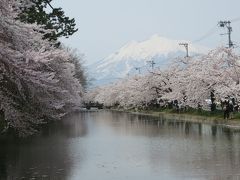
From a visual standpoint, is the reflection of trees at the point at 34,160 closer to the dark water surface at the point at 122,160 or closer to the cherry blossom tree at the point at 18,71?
the dark water surface at the point at 122,160

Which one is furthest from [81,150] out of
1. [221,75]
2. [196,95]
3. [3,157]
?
[196,95]

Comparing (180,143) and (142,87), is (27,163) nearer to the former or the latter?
(180,143)

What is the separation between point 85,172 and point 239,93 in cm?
2742

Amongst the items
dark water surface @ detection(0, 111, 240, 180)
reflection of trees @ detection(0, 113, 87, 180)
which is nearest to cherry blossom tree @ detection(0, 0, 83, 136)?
reflection of trees @ detection(0, 113, 87, 180)

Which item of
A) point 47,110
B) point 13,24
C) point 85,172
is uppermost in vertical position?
point 13,24

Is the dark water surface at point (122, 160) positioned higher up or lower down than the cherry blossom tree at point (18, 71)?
lower down

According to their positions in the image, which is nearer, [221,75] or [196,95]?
[221,75]

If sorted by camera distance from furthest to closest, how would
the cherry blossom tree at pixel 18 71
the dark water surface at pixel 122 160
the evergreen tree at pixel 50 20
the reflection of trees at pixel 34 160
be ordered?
the evergreen tree at pixel 50 20 → the cherry blossom tree at pixel 18 71 → the reflection of trees at pixel 34 160 → the dark water surface at pixel 122 160

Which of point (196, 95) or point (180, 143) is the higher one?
point (196, 95)

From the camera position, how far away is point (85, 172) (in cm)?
1488

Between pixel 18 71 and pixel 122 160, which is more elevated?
pixel 18 71

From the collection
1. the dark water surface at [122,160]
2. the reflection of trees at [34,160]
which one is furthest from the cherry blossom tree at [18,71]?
the dark water surface at [122,160]

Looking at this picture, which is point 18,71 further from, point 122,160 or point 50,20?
point 50,20

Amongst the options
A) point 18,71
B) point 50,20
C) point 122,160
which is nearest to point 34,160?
point 122,160
